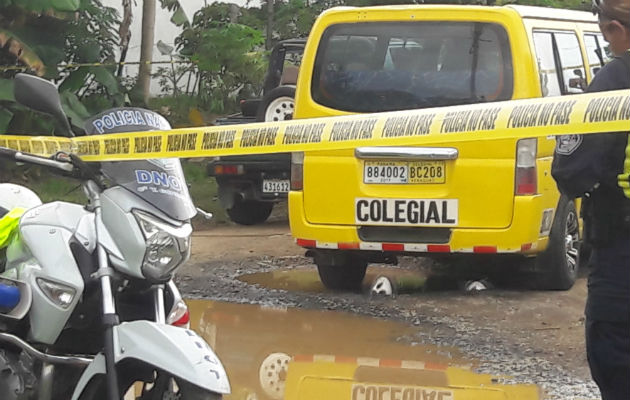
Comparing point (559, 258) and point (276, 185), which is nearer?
point (559, 258)

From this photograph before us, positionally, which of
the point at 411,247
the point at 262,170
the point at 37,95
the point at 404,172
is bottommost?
the point at 262,170

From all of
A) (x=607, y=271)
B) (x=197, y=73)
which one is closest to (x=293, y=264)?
(x=607, y=271)

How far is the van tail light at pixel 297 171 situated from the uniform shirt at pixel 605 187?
4355mm

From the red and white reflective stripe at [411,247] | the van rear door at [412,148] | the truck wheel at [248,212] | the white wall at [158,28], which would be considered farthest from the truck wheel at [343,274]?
the white wall at [158,28]

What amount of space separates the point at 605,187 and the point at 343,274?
491cm

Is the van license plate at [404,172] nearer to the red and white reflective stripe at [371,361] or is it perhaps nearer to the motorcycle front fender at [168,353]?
the red and white reflective stripe at [371,361]

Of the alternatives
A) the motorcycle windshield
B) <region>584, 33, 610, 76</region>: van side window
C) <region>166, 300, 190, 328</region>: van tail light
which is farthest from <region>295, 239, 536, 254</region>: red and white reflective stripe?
the motorcycle windshield

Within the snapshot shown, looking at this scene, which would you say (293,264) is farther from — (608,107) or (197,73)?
(197,73)

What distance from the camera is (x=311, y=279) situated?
28.9ft

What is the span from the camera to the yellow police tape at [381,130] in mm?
3373

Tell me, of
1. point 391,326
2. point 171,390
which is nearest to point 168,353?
point 171,390

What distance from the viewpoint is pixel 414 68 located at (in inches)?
298

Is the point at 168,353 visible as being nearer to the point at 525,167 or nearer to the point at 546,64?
the point at 525,167

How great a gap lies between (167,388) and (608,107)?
1.70 metres
